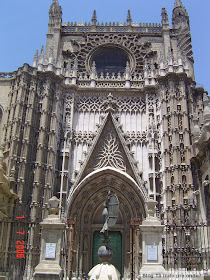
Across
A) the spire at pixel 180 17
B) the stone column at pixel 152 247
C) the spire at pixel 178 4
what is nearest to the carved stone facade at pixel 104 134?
the spire at pixel 180 17

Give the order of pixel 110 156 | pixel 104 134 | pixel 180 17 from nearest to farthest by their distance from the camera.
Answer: pixel 110 156 → pixel 104 134 → pixel 180 17

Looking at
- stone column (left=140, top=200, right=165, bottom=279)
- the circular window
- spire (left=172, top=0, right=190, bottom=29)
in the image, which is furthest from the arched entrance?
spire (left=172, top=0, right=190, bottom=29)

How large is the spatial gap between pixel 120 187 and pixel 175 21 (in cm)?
1420

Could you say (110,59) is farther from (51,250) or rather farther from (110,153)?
(51,250)

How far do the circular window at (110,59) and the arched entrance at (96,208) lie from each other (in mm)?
8918

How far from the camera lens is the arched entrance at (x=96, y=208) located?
18697 millimetres

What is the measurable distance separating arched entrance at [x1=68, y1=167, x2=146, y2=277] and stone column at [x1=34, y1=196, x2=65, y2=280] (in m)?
8.62

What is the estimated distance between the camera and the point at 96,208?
20.0m

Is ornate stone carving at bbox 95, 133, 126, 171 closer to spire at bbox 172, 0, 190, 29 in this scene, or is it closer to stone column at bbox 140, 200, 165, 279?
stone column at bbox 140, 200, 165, 279

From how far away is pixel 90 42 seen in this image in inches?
975

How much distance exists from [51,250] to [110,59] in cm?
1830

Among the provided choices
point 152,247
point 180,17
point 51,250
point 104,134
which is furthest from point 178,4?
point 51,250

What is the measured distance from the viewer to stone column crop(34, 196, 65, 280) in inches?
381

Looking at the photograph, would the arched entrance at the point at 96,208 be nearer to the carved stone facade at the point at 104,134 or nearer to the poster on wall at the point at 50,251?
the carved stone facade at the point at 104,134
